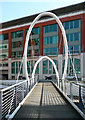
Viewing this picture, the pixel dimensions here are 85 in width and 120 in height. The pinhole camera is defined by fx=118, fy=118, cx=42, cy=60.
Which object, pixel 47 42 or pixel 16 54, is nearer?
pixel 47 42

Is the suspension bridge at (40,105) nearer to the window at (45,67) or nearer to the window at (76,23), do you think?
the window at (76,23)

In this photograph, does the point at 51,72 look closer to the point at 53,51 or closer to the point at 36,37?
the point at 53,51

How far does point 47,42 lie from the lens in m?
38.4

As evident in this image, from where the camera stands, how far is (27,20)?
43.8 metres

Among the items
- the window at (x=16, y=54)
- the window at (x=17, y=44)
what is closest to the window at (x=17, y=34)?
the window at (x=17, y=44)

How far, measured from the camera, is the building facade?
33688 mm

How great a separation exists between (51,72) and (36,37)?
12.9 metres

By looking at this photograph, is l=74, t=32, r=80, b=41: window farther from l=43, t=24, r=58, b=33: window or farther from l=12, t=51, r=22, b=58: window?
l=12, t=51, r=22, b=58: window

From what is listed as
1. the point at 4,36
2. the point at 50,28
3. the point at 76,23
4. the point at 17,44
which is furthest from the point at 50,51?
the point at 4,36

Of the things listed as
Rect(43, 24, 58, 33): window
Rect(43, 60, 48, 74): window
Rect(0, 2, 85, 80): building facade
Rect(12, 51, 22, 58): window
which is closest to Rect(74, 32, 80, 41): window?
Rect(0, 2, 85, 80): building facade

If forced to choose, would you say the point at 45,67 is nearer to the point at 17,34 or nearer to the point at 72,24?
the point at 72,24

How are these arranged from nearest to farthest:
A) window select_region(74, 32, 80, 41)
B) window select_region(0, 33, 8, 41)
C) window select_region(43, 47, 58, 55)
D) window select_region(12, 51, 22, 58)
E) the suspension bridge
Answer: the suspension bridge
window select_region(74, 32, 80, 41)
window select_region(43, 47, 58, 55)
window select_region(12, 51, 22, 58)
window select_region(0, 33, 8, 41)

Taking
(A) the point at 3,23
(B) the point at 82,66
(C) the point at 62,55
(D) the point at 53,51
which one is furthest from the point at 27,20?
(B) the point at 82,66

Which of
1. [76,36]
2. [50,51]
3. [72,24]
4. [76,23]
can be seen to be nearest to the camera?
[76,23]
